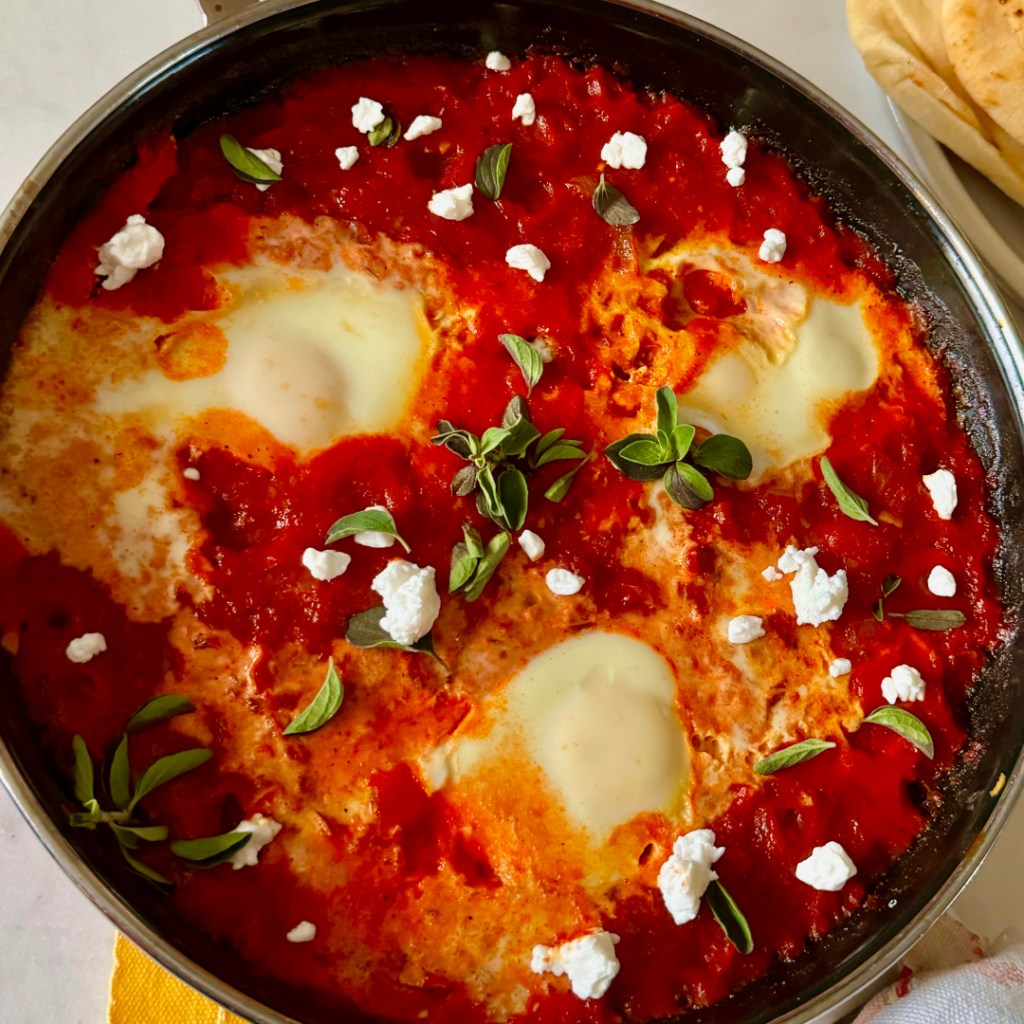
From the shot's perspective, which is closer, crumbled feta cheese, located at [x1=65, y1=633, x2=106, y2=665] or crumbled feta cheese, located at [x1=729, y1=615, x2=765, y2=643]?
crumbled feta cheese, located at [x1=65, y1=633, x2=106, y2=665]

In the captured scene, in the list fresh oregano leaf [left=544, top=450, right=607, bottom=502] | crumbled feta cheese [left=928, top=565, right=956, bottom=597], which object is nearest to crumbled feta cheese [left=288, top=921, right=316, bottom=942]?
fresh oregano leaf [left=544, top=450, right=607, bottom=502]

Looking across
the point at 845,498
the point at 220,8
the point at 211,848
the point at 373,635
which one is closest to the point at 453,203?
the point at 220,8

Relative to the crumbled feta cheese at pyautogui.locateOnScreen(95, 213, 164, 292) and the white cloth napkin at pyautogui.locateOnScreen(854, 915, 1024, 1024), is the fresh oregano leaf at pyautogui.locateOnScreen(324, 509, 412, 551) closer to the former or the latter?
the crumbled feta cheese at pyautogui.locateOnScreen(95, 213, 164, 292)

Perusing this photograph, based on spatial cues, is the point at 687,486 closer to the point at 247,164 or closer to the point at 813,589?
the point at 813,589

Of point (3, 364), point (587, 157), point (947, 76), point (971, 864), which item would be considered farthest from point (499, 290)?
point (971, 864)

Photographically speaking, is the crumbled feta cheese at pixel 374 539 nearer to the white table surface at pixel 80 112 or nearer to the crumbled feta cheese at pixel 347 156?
the crumbled feta cheese at pixel 347 156

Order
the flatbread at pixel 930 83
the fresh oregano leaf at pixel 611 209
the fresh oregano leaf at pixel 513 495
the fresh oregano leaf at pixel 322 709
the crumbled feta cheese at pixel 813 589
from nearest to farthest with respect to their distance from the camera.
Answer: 1. the fresh oregano leaf at pixel 322 709
2. the fresh oregano leaf at pixel 513 495
3. the crumbled feta cheese at pixel 813 589
4. the fresh oregano leaf at pixel 611 209
5. the flatbread at pixel 930 83

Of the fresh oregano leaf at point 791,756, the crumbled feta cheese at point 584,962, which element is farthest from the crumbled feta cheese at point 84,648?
the fresh oregano leaf at point 791,756
